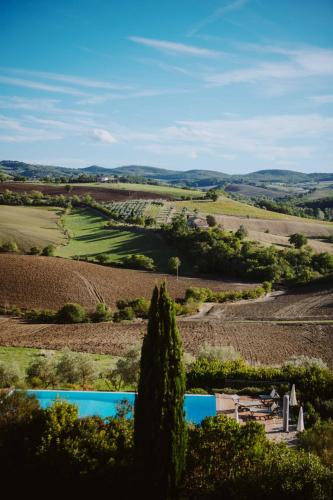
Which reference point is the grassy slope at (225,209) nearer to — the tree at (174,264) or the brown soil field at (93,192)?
the brown soil field at (93,192)

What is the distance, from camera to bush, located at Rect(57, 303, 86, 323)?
3825 centimetres

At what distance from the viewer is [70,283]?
152 ft

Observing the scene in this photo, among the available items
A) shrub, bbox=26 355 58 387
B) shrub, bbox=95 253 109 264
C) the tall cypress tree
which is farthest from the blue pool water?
shrub, bbox=95 253 109 264

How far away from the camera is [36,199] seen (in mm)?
89812

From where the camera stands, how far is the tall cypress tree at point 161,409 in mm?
9766

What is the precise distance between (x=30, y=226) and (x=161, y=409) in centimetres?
6314

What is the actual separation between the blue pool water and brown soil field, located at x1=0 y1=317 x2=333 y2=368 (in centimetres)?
913

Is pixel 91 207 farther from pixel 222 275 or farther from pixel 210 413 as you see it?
pixel 210 413

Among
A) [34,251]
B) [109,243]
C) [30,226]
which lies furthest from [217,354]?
[30,226]

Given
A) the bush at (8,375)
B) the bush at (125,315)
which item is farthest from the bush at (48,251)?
the bush at (8,375)

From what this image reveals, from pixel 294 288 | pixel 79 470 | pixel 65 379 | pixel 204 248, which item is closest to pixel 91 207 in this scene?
pixel 204 248

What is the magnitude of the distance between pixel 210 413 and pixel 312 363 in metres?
6.82

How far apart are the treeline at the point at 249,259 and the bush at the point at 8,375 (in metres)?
39.9

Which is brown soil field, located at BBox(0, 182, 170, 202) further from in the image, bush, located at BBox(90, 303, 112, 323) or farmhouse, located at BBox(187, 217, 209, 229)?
bush, located at BBox(90, 303, 112, 323)
